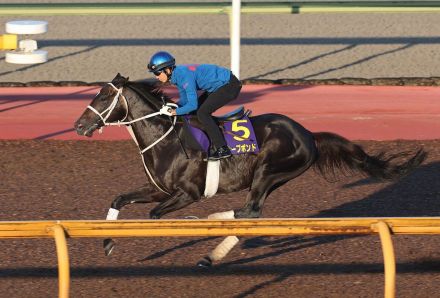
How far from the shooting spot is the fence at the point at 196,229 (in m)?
7.07

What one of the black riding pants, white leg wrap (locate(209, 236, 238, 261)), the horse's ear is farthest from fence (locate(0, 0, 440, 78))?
white leg wrap (locate(209, 236, 238, 261))

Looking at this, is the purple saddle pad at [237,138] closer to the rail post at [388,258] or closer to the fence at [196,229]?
the fence at [196,229]

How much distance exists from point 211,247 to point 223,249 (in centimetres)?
67

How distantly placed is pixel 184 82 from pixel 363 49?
11.6 meters

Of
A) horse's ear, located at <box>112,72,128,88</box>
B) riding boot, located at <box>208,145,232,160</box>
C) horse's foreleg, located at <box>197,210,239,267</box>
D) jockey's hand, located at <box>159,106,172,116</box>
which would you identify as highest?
horse's ear, located at <box>112,72,128,88</box>

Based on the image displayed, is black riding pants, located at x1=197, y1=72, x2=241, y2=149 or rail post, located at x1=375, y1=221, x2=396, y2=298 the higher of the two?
black riding pants, located at x1=197, y1=72, x2=241, y2=149

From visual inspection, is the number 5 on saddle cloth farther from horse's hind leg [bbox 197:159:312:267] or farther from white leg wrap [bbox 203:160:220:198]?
horse's hind leg [bbox 197:159:312:267]

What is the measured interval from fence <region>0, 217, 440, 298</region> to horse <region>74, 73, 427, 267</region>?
7.53 feet

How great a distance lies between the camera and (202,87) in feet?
32.4

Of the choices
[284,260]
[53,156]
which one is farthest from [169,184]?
[53,156]

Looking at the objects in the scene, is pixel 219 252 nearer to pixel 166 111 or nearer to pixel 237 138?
pixel 237 138

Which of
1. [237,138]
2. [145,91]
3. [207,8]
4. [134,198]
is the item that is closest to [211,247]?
[134,198]

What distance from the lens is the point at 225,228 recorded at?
712cm

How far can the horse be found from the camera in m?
9.58
